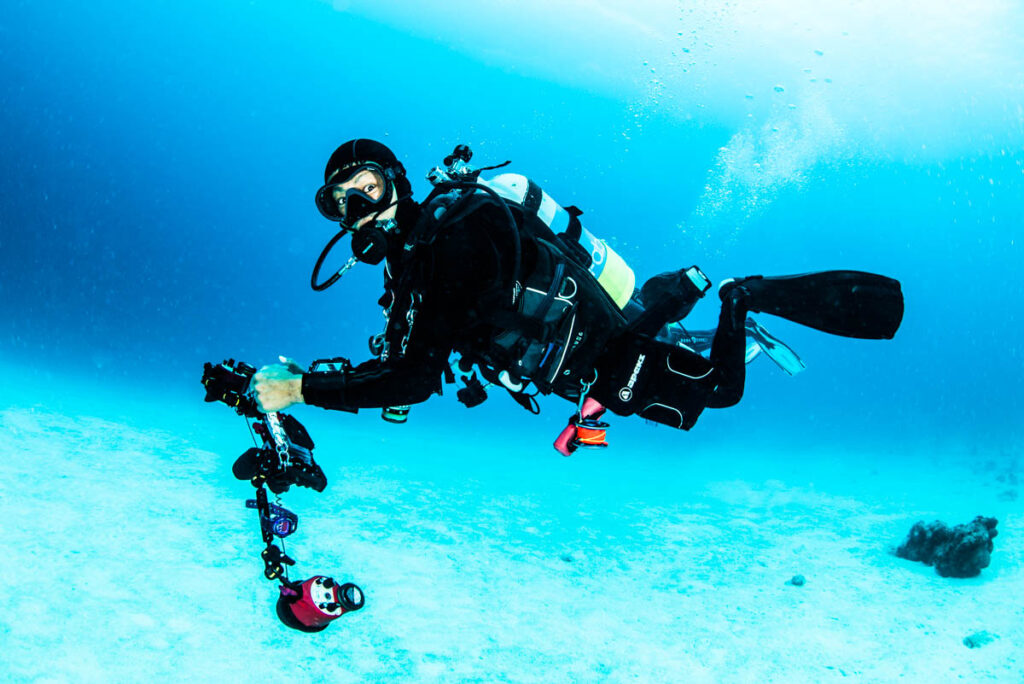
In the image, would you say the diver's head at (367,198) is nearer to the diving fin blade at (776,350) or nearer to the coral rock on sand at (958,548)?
the diving fin blade at (776,350)

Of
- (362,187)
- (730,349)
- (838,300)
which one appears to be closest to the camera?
(362,187)

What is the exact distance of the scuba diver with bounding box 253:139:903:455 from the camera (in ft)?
8.05

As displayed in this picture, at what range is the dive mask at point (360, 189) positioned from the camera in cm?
265

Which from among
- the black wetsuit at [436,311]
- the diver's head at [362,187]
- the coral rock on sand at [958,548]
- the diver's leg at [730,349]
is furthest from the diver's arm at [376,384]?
the coral rock on sand at [958,548]

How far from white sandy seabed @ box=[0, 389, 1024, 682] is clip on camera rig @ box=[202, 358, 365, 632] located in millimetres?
2946

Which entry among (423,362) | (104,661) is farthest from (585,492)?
(423,362)

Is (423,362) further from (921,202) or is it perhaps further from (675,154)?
(921,202)

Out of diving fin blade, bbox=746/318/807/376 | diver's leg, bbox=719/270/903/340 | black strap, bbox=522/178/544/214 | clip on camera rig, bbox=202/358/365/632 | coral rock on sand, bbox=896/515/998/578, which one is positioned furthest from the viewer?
coral rock on sand, bbox=896/515/998/578

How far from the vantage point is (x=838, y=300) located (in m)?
3.13

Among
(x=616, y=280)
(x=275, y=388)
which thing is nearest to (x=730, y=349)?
(x=616, y=280)

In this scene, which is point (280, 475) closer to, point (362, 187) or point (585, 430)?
point (362, 187)

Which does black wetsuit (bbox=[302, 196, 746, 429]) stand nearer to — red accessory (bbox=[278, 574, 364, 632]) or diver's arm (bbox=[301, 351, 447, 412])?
diver's arm (bbox=[301, 351, 447, 412])

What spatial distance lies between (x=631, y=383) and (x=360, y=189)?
1994mm

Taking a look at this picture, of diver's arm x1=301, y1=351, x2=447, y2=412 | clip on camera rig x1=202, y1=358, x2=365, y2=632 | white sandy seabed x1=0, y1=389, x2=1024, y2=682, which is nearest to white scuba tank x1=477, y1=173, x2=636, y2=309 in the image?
diver's arm x1=301, y1=351, x2=447, y2=412
